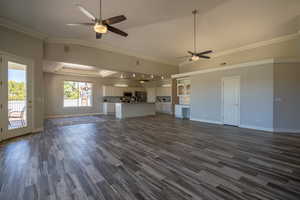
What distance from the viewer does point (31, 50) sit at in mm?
4641

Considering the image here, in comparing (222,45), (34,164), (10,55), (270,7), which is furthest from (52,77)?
(270,7)

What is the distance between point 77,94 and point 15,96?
16.8 ft

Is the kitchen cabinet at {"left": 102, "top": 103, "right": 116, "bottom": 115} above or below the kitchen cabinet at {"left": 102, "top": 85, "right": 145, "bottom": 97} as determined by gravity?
below

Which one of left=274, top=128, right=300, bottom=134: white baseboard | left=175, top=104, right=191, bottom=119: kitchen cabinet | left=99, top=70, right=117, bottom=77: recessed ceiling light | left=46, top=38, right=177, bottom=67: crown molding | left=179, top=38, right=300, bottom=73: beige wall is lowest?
left=274, top=128, right=300, bottom=134: white baseboard

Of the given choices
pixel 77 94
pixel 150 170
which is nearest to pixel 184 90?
pixel 150 170

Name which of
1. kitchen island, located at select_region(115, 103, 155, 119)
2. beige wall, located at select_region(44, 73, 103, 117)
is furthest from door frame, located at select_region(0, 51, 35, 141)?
kitchen island, located at select_region(115, 103, 155, 119)

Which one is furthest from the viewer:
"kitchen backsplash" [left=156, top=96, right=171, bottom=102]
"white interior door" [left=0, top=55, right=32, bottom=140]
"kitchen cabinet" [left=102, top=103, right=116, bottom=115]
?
"kitchen backsplash" [left=156, top=96, right=171, bottom=102]

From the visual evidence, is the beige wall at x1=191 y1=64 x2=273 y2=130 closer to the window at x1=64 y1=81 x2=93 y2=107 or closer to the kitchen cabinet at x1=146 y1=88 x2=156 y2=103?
the kitchen cabinet at x1=146 y1=88 x2=156 y2=103

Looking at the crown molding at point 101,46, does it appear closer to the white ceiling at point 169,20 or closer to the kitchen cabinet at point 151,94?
the white ceiling at point 169,20

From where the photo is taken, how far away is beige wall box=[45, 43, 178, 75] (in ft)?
17.2

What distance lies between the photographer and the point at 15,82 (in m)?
4.35

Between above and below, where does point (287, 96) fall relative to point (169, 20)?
below

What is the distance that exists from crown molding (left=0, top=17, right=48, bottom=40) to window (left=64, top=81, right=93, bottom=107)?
466 centimetres

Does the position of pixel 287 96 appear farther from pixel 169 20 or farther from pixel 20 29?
pixel 20 29
